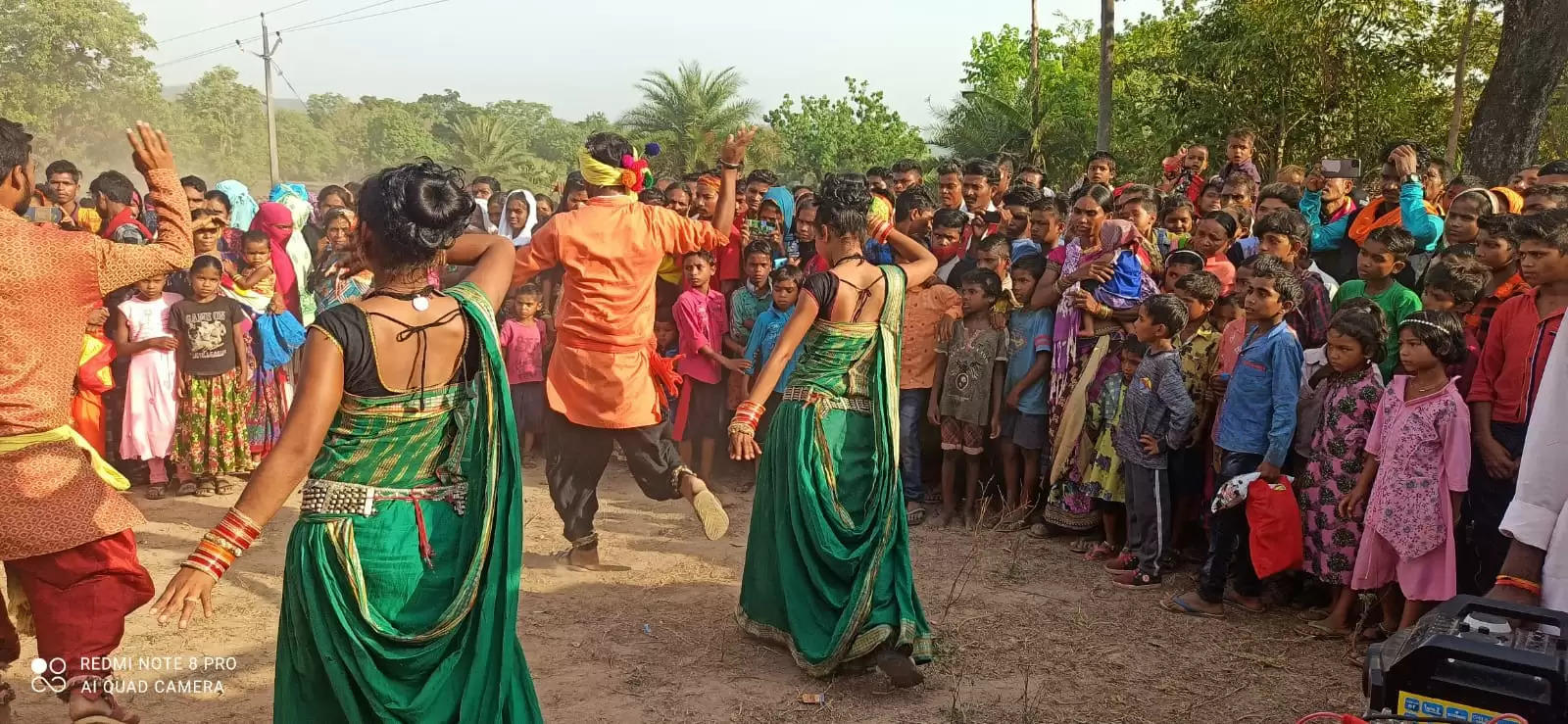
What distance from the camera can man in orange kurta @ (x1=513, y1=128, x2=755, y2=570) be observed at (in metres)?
5.45

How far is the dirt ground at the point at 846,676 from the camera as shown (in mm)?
4141

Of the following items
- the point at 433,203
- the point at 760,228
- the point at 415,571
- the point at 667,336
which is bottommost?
the point at 415,571

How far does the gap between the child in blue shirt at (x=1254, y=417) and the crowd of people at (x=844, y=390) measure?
0.06 ft

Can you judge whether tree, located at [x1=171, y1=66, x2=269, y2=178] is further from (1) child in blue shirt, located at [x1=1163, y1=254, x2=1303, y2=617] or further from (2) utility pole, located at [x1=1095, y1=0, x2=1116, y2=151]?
(1) child in blue shirt, located at [x1=1163, y1=254, x2=1303, y2=617]

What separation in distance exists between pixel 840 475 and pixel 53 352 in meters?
2.79

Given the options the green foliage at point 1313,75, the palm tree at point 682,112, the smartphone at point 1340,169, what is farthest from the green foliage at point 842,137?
the smartphone at point 1340,169

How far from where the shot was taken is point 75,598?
3.57 metres

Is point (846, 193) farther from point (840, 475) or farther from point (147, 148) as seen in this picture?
point (147, 148)

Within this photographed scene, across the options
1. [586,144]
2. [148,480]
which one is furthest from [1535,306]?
[148,480]

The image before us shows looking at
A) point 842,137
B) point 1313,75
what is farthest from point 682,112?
point 1313,75

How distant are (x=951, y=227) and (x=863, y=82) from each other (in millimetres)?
33839

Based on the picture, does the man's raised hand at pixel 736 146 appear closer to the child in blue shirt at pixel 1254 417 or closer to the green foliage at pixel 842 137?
the child in blue shirt at pixel 1254 417

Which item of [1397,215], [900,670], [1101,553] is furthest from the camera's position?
[1397,215]

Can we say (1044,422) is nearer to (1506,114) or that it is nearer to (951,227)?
(951,227)
